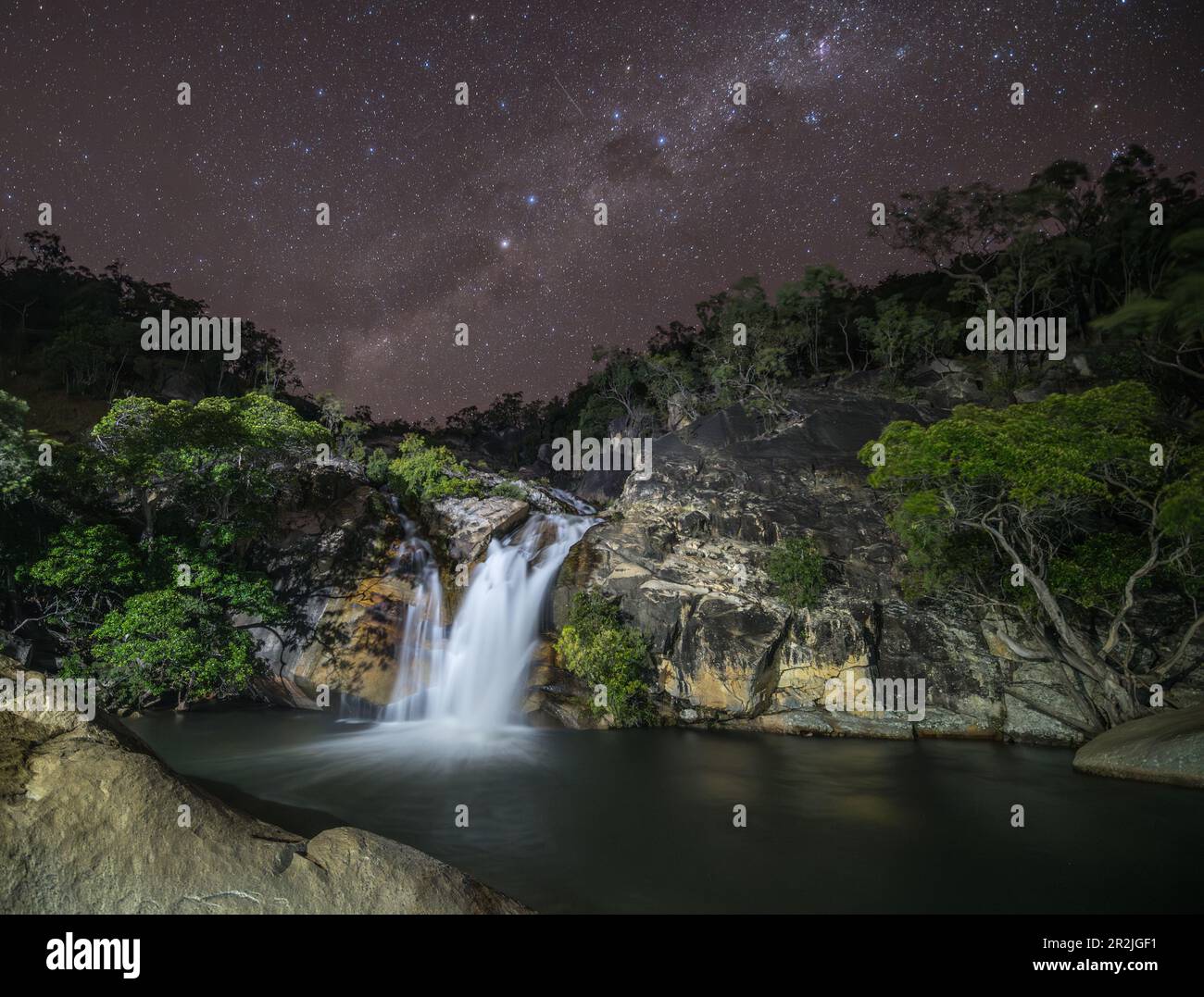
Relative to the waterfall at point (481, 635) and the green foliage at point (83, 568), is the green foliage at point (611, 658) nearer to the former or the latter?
the waterfall at point (481, 635)

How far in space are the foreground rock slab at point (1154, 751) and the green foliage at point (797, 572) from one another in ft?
25.5

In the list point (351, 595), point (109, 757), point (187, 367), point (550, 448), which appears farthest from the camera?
point (550, 448)

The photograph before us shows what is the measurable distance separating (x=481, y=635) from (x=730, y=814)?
41.3 ft

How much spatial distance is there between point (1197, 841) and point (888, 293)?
50418 mm

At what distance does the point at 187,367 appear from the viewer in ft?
160

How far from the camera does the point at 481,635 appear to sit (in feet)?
72.1

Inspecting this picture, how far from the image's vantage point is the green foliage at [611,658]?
61.8 feet

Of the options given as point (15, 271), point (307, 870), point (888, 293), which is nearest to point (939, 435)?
point (307, 870)

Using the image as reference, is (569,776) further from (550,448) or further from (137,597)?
(550,448)

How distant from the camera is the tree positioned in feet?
46.7
